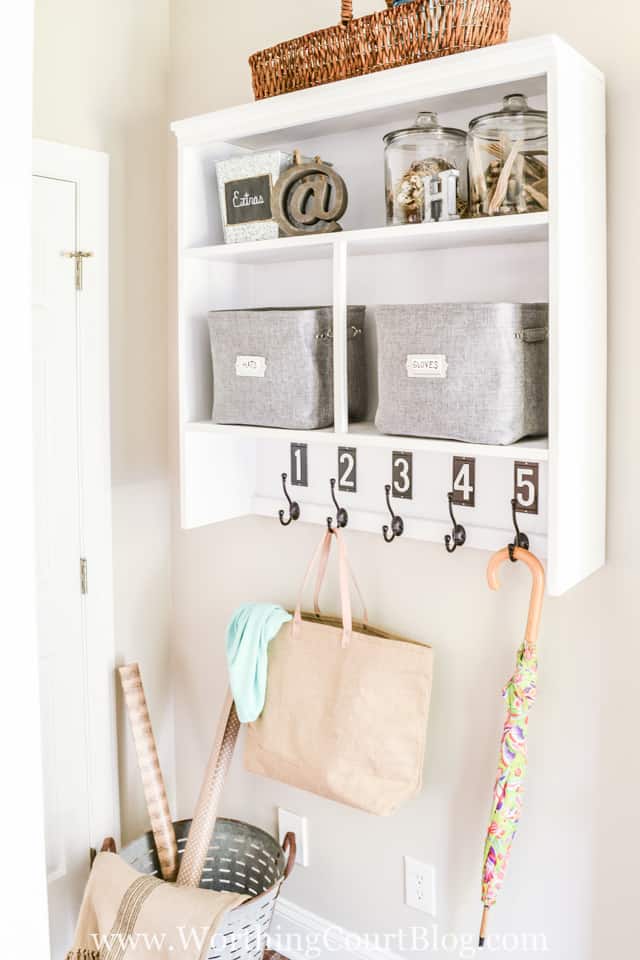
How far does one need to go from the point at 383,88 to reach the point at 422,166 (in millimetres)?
139

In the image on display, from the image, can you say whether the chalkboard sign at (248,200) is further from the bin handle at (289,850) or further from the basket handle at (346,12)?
the bin handle at (289,850)

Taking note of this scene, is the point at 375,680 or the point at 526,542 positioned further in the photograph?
the point at 375,680

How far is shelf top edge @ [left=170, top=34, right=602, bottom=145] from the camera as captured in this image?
49.8 inches

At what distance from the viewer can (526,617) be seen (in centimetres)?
159

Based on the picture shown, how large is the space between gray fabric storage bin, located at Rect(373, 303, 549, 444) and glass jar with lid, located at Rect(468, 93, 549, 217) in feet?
0.52

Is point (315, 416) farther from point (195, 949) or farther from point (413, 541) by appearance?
point (195, 949)

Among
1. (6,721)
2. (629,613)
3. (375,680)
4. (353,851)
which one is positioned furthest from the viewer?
(353,851)

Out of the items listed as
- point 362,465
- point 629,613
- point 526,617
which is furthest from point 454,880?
point 362,465

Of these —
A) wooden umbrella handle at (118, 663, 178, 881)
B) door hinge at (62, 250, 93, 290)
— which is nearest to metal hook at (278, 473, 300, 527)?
wooden umbrella handle at (118, 663, 178, 881)

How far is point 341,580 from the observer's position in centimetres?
180

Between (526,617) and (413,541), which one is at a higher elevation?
(413,541)

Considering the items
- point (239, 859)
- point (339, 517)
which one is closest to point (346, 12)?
point (339, 517)

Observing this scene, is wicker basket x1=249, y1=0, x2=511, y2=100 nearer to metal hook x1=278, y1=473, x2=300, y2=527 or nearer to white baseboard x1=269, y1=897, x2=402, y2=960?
metal hook x1=278, y1=473, x2=300, y2=527

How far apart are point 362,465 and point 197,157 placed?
712mm
